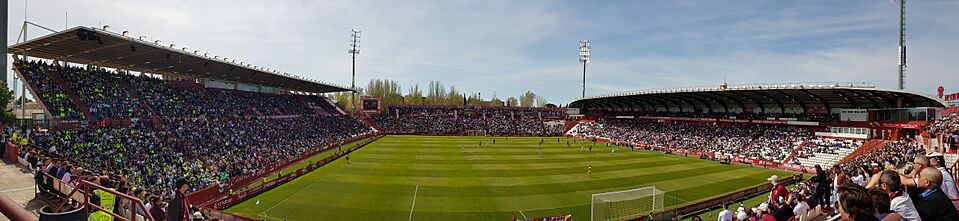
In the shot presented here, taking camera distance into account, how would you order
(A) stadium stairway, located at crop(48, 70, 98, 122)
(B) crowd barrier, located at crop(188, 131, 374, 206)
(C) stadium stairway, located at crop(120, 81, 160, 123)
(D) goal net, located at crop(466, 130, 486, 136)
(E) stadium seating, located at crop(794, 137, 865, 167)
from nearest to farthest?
(B) crowd barrier, located at crop(188, 131, 374, 206), (A) stadium stairway, located at crop(48, 70, 98, 122), (C) stadium stairway, located at crop(120, 81, 160, 123), (E) stadium seating, located at crop(794, 137, 865, 167), (D) goal net, located at crop(466, 130, 486, 136)

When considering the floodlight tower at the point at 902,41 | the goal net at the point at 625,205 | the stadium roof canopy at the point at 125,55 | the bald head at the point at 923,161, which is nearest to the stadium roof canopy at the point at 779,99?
the floodlight tower at the point at 902,41

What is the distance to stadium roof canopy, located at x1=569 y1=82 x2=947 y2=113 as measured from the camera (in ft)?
120

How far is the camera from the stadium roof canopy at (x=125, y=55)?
2468 cm

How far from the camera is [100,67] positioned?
1309 inches

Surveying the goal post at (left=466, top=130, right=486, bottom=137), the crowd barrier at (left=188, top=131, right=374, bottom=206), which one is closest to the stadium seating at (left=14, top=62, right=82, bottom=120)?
the crowd barrier at (left=188, top=131, right=374, bottom=206)

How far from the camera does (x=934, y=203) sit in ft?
14.1

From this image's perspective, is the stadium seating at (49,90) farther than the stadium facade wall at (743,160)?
No

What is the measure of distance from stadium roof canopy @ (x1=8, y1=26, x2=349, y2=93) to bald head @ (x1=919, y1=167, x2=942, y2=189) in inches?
1320

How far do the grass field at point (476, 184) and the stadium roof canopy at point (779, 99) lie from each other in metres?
11.5

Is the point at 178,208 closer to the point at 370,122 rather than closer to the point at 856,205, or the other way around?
the point at 856,205

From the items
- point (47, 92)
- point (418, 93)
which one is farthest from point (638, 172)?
point (418, 93)

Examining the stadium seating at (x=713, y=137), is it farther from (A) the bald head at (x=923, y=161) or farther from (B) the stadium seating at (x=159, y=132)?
(B) the stadium seating at (x=159, y=132)

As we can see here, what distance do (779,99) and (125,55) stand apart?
6556 centimetres

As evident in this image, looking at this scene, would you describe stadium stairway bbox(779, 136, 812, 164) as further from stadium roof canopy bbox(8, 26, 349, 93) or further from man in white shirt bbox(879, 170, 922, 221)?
stadium roof canopy bbox(8, 26, 349, 93)
